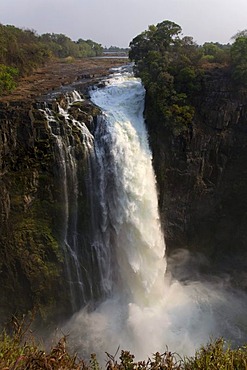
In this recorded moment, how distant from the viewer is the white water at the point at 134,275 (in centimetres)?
1628

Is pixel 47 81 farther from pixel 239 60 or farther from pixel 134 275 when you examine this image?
pixel 134 275

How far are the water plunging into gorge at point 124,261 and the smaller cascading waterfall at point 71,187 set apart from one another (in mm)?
48

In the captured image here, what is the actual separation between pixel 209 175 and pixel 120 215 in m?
6.15

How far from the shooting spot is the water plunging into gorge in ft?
53.4

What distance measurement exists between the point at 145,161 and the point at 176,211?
3.78m

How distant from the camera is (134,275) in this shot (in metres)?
17.7

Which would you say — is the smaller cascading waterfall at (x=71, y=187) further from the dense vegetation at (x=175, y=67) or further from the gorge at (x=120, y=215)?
the dense vegetation at (x=175, y=67)

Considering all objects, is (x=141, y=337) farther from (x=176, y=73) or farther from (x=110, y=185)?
(x=176, y=73)

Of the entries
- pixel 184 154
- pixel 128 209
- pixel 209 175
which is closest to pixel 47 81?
pixel 184 154

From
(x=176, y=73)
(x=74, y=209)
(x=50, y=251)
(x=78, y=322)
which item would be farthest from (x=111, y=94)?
(x=78, y=322)

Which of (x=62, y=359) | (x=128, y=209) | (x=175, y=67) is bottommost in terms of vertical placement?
(x=128, y=209)

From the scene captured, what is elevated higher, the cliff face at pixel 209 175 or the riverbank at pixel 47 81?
the riverbank at pixel 47 81

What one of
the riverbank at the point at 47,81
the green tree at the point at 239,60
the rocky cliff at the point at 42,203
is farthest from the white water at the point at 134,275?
the green tree at the point at 239,60

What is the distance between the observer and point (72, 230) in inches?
675
